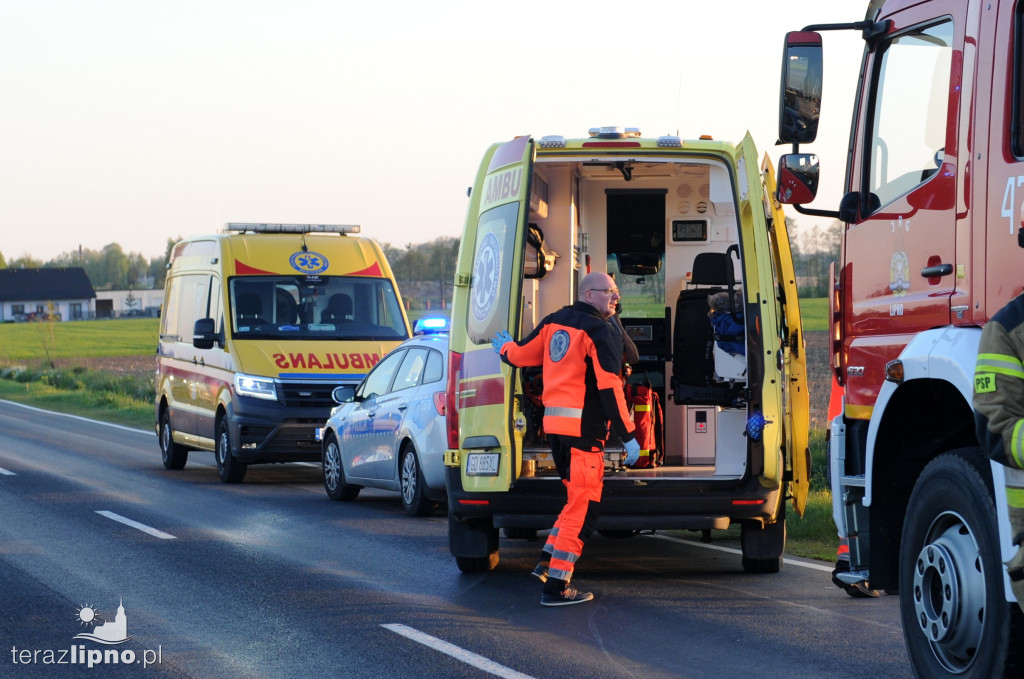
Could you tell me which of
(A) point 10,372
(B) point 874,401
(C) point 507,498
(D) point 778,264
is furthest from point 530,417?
(A) point 10,372

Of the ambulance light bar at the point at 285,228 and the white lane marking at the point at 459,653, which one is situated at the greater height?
the ambulance light bar at the point at 285,228

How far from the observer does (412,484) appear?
13.2 metres

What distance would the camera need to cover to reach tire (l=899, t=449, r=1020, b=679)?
504 centimetres

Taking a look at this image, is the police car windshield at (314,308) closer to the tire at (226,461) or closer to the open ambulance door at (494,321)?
the tire at (226,461)

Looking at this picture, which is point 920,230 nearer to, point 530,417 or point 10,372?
point 530,417

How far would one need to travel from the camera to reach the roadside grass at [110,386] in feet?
38.9

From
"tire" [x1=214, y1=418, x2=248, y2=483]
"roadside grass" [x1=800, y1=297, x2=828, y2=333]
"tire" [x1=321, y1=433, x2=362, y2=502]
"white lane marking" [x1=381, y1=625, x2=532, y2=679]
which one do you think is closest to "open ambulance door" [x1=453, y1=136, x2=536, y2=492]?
"white lane marking" [x1=381, y1=625, x2=532, y2=679]

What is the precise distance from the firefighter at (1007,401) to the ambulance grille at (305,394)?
1223 centimetres

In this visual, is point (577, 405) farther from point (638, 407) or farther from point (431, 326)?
point (431, 326)

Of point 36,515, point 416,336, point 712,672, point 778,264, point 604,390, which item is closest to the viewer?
point 712,672

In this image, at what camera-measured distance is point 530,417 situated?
998 centimetres

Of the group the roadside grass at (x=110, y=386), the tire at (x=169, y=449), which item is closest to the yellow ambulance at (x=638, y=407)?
the roadside grass at (x=110, y=386)

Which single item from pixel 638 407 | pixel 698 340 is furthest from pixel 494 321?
pixel 698 340

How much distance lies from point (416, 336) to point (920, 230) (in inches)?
345
